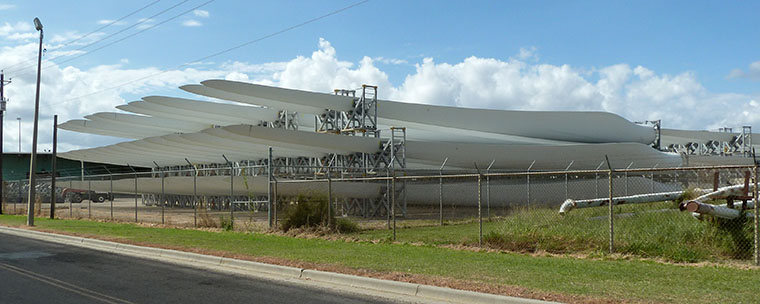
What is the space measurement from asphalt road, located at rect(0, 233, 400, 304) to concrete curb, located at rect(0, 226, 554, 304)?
64 cm

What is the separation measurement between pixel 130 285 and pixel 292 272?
2.83m

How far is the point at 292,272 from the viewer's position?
12.2 m

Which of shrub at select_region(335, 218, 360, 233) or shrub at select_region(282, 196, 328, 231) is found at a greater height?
shrub at select_region(282, 196, 328, 231)

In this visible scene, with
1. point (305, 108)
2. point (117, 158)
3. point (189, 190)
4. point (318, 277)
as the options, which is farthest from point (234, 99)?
point (318, 277)

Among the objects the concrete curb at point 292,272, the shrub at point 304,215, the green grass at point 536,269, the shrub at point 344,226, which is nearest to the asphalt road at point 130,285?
the concrete curb at point 292,272

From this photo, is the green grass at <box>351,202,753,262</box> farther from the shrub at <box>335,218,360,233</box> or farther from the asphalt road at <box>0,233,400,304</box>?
the asphalt road at <box>0,233,400,304</box>

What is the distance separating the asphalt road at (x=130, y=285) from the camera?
9.54m

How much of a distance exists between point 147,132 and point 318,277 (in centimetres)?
4608

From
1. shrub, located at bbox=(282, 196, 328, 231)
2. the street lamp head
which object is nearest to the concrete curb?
shrub, located at bbox=(282, 196, 328, 231)

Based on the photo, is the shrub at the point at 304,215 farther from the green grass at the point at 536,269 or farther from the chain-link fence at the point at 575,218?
the green grass at the point at 536,269

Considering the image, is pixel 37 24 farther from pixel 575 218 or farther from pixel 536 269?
pixel 536 269

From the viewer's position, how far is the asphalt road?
9539 mm

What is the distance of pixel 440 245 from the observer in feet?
53.0

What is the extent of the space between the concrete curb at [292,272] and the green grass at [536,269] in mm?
747
